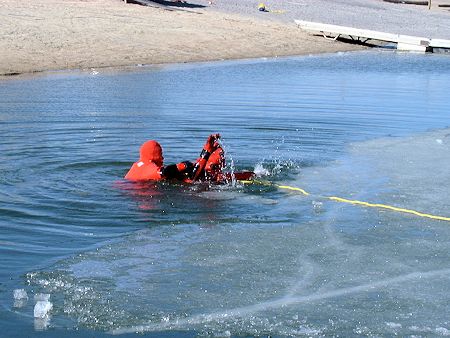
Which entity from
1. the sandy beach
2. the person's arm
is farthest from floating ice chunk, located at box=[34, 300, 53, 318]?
the sandy beach

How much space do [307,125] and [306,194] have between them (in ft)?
19.2

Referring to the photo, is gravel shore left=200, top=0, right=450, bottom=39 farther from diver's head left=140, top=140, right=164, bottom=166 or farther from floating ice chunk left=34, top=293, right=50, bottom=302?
floating ice chunk left=34, top=293, right=50, bottom=302

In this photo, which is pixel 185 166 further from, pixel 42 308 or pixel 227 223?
pixel 42 308

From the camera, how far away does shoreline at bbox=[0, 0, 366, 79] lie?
26.3 metres

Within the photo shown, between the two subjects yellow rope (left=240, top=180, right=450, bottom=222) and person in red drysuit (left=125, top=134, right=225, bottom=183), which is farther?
person in red drysuit (left=125, top=134, right=225, bottom=183)

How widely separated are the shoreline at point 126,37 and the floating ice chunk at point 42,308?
1689cm

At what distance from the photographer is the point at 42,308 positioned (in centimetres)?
752

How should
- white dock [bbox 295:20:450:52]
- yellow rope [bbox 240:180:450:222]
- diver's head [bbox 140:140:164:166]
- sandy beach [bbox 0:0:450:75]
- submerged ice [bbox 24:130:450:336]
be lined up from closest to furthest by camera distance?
1. submerged ice [bbox 24:130:450:336]
2. yellow rope [bbox 240:180:450:222]
3. diver's head [bbox 140:140:164:166]
4. sandy beach [bbox 0:0:450:75]
5. white dock [bbox 295:20:450:52]

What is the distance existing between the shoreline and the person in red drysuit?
1273 centimetres

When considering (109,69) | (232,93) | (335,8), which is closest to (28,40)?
(109,69)

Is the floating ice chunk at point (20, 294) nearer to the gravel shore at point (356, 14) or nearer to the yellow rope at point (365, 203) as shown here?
the yellow rope at point (365, 203)

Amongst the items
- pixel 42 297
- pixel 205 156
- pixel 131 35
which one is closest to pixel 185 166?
pixel 205 156

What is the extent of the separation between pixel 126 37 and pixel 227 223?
20274 millimetres

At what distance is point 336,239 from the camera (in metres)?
9.66
